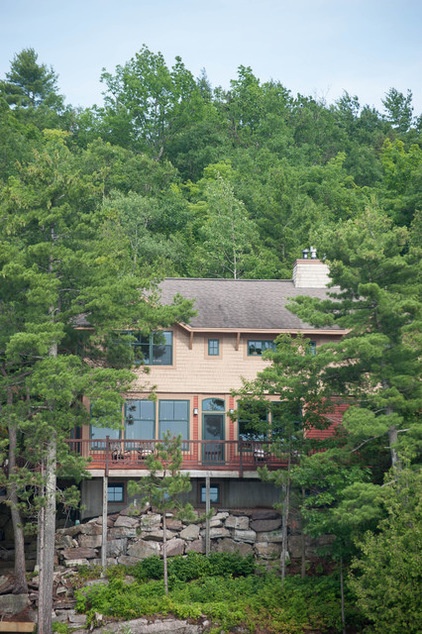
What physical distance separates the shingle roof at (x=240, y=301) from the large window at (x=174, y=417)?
2.98 metres

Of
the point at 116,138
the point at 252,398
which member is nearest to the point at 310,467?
the point at 252,398

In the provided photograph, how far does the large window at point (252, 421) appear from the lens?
3669cm

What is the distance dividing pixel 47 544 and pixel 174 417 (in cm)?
780

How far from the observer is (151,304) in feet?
124

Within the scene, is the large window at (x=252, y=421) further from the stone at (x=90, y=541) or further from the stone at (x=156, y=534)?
the stone at (x=90, y=541)

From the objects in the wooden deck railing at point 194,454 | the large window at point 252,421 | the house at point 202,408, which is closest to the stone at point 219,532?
the house at point 202,408

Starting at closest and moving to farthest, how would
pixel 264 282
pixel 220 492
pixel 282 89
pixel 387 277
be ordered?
pixel 387 277, pixel 220 492, pixel 264 282, pixel 282 89

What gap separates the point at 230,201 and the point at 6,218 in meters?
27.1

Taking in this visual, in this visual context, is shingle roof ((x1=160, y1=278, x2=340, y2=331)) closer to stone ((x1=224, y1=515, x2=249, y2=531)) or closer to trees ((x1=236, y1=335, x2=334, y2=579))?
trees ((x1=236, y1=335, x2=334, y2=579))

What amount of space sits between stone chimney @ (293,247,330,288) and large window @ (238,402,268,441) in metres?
7.21

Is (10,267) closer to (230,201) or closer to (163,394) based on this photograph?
(163,394)

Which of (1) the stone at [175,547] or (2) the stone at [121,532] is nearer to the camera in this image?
(1) the stone at [175,547]

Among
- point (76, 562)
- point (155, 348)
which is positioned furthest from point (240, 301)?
point (76, 562)

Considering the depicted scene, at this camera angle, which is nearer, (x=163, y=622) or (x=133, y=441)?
(x=163, y=622)
